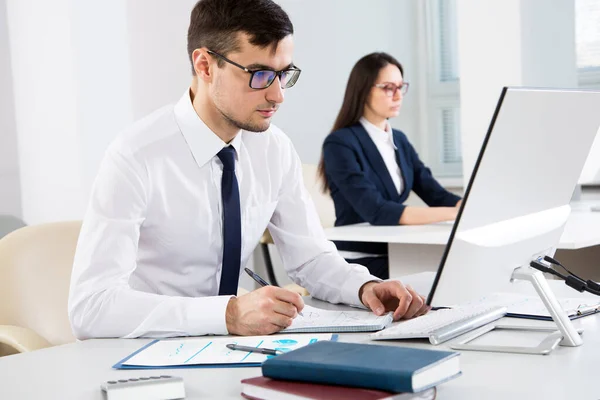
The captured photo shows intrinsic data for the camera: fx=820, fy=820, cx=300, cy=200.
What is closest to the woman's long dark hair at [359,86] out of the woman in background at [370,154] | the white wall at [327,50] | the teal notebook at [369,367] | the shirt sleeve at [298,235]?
the woman in background at [370,154]

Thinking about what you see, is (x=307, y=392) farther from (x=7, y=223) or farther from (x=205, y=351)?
(x=7, y=223)

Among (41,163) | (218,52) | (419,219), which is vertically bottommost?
(419,219)

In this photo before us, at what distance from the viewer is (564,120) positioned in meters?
1.33

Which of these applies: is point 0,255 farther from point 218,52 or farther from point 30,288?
point 218,52

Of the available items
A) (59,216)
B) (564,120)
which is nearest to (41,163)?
(59,216)

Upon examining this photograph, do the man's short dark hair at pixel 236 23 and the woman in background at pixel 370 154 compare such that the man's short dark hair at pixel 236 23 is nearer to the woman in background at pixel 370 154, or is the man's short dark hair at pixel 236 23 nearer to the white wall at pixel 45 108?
the woman in background at pixel 370 154

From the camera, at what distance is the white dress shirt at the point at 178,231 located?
1.54 metres

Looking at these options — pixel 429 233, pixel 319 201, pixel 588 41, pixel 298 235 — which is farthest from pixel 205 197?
pixel 588 41

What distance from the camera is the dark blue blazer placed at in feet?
11.2

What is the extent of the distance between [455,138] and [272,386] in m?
4.60

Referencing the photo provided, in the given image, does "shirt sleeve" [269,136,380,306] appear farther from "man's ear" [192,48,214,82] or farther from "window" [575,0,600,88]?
"window" [575,0,600,88]

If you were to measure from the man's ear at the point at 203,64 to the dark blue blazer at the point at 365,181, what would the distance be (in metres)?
1.61

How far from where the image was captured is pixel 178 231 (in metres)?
1.81

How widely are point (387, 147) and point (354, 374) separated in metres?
2.75
